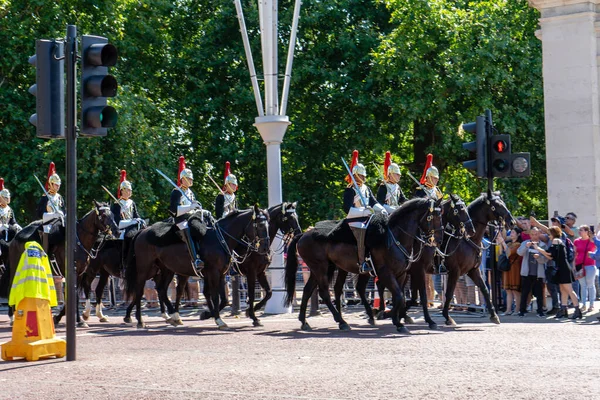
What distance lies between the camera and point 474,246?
1905cm

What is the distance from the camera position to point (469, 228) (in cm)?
1875

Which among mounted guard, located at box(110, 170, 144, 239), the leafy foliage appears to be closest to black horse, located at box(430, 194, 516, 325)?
mounted guard, located at box(110, 170, 144, 239)

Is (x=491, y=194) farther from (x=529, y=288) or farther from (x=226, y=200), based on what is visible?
(x=226, y=200)

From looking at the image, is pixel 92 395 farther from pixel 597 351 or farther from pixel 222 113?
pixel 222 113

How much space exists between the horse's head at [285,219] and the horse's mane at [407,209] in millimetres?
2057

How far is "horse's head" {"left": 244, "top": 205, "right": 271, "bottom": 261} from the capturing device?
19.3 metres

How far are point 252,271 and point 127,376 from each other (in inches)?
333

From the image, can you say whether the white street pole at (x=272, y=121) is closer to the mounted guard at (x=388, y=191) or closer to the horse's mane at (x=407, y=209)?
the mounted guard at (x=388, y=191)

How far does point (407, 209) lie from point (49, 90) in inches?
275

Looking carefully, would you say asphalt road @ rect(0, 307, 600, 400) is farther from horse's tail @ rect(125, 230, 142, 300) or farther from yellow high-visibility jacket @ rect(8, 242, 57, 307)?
horse's tail @ rect(125, 230, 142, 300)

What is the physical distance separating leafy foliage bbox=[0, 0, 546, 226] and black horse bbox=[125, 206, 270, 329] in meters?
12.6

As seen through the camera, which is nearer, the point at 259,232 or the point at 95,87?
the point at 95,87

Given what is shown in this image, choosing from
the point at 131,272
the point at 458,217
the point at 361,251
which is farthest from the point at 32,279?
the point at 458,217

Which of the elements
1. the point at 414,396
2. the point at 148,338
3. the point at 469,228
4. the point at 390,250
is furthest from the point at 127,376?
the point at 469,228
